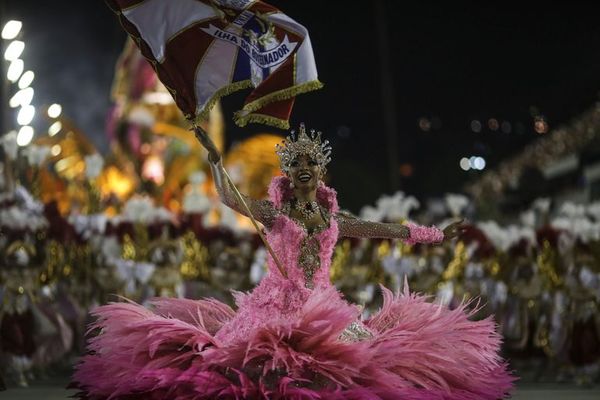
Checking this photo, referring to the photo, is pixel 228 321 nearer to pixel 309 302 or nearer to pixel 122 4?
pixel 309 302

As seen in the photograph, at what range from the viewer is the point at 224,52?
25.1ft

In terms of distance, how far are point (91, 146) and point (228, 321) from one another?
1966cm

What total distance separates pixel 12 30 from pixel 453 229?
9857 mm

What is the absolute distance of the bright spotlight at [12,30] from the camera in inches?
621

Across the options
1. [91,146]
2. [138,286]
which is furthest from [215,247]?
[91,146]

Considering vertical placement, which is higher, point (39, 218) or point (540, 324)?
point (39, 218)

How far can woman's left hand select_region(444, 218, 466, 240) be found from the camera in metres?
7.54

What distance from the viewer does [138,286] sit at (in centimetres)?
1506

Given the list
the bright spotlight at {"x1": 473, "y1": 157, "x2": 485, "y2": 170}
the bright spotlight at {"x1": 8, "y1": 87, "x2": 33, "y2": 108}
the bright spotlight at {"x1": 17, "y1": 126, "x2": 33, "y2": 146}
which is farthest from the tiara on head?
the bright spotlight at {"x1": 473, "y1": 157, "x2": 485, "y2": 170}

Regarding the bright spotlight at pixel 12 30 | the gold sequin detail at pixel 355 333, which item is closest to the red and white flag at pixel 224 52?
the gold sequin detail at pixel 355 333

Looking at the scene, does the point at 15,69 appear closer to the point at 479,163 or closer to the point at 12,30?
the point at 12,30

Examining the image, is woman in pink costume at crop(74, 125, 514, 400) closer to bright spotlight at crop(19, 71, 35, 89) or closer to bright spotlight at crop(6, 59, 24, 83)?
bright spotlight at crop(6, 59, 24, 83)

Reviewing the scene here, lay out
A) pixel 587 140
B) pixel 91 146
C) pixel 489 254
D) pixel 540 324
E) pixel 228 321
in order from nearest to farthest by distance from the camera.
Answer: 1. pixel 228 321
2. pixel 540 324
3. pixel 489 254
4. pixel 587 140
5. pixel 91 146

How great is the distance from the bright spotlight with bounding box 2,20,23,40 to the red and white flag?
8748 millimetres
